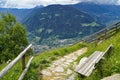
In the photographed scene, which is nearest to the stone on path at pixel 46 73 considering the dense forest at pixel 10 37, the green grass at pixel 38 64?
the green grass at pixel 38 64

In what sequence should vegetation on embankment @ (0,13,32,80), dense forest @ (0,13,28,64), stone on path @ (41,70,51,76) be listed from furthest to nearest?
dense forest @ (0,13,28,64), vegetation on embankment @ (0,13,32,80), stone on path @ (41,70,51,76)

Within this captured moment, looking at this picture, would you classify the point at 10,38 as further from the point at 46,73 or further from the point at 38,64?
the point at 46,73

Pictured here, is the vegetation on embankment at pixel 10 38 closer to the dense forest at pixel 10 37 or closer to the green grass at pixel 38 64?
the dense forest at pixel 10 37

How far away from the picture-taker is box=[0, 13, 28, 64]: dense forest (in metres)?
55.3

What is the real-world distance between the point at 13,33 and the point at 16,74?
4962 centimetres

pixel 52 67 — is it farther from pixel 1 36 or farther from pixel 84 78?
pixel 1 36

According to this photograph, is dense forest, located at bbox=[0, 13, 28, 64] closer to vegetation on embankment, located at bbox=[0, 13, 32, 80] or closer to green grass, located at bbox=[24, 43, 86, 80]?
vegetation on embankment, located at bbox=[0, 13, 32, 80]

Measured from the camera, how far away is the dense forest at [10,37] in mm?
55281

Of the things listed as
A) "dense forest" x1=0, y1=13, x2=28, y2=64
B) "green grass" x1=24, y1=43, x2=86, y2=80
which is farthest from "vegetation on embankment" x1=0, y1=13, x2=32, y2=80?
"green grass" x1=24, y1=43, x2=86, y2=80

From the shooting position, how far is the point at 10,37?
60031 millimetres

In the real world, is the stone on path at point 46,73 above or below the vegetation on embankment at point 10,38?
above

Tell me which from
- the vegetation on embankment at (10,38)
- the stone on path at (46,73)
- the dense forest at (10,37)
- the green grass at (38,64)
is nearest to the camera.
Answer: the green grass at (38,64)

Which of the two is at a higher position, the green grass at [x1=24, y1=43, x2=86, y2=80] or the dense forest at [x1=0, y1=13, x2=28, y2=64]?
the green grass at [x1=24, y1=43, x2=86, y2=80]

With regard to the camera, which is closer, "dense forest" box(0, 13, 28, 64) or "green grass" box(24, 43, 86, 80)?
"green grass" box(24, 43, 86, 80)
